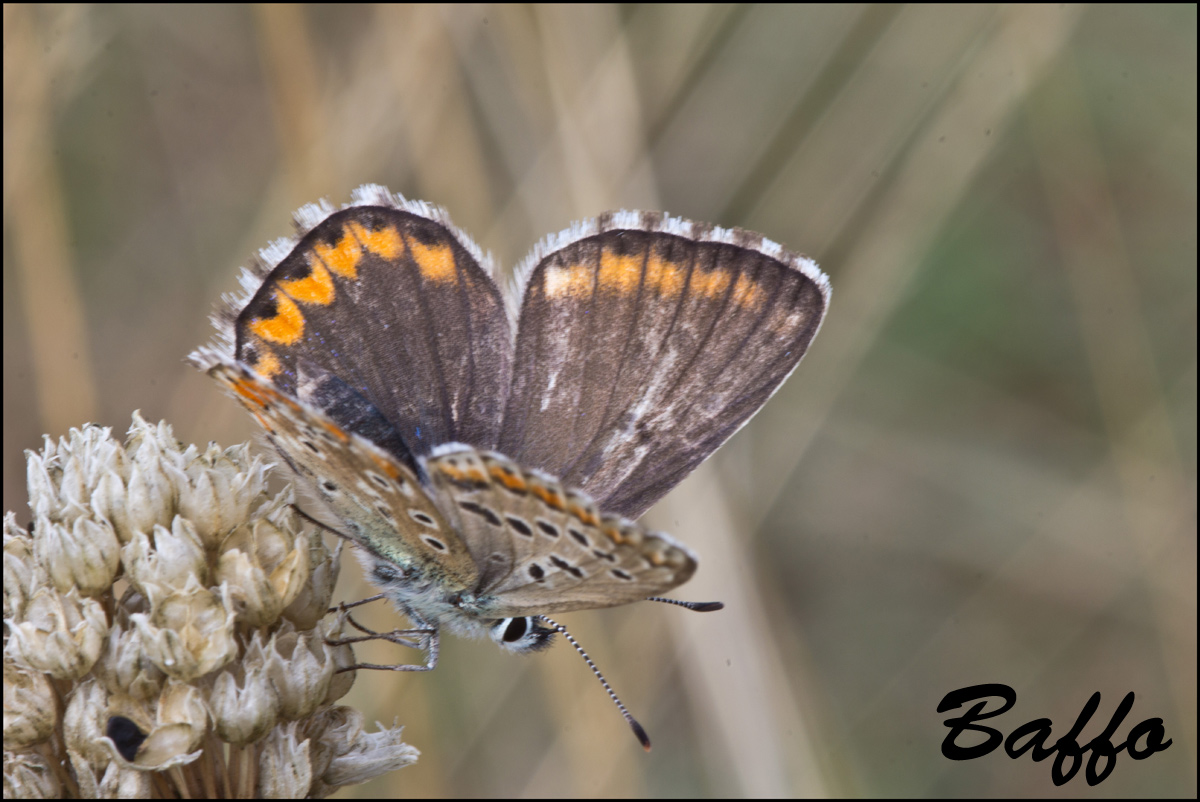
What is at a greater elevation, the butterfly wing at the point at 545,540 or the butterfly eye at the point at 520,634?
the butterfly wing at the point at 545,540

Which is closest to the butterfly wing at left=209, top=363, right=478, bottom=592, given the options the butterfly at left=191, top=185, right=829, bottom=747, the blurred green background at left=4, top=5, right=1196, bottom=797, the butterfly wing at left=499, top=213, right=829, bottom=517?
the butterfly at left=191, top=185, right=829, bottom=747

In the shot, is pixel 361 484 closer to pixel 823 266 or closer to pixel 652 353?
Answer: pixel 652 353

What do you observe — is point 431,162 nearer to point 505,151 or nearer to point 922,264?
point 505,151

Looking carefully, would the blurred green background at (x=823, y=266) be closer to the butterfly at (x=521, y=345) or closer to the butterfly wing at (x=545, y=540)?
the butterfly at (x=521, y=345)

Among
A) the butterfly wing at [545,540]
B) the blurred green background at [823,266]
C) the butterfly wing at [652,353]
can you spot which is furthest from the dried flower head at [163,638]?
the blurred green background at [823,266]

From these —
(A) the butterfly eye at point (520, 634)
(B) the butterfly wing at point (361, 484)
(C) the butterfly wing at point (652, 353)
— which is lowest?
(A) the butterfly eye at point (520, 634)

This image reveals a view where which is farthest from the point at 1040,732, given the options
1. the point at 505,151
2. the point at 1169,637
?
the point at 505,151
